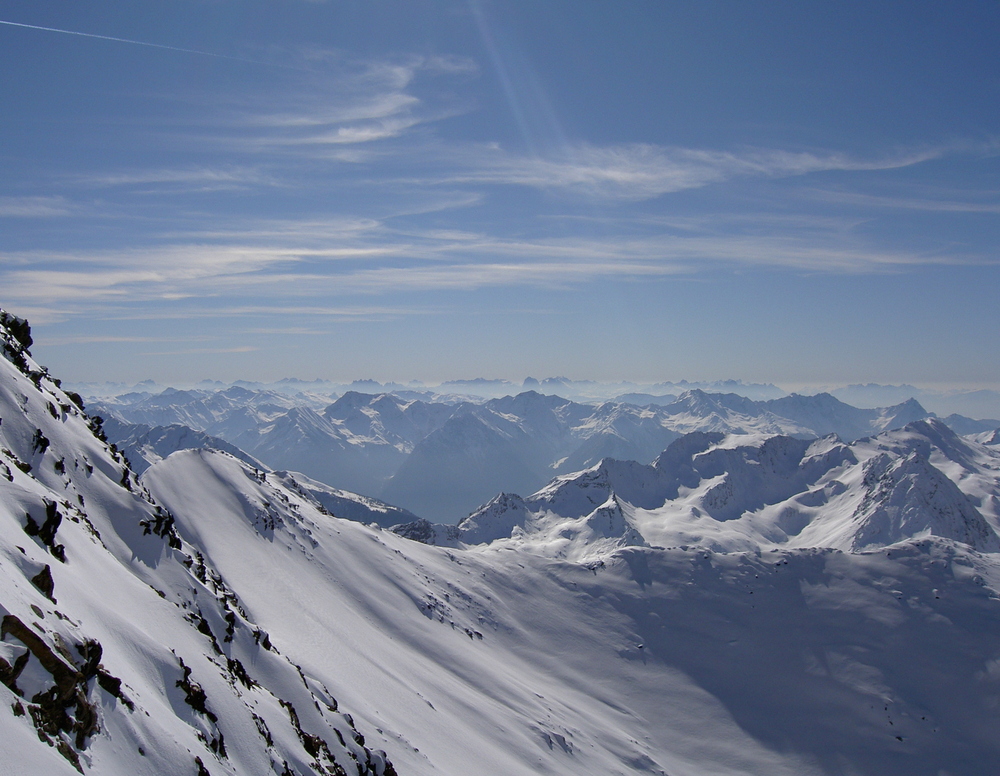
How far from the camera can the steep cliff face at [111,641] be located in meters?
22.4

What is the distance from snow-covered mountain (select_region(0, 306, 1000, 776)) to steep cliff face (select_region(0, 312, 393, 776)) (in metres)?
Answer: 0.16

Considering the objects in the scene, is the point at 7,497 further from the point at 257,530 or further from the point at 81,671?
the point at 257,530

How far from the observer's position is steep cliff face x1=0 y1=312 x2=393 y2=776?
22406 millimetres

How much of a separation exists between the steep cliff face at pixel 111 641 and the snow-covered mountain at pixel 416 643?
0.53ft

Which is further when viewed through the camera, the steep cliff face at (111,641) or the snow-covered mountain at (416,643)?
the snow-covered mountain at (416,643)

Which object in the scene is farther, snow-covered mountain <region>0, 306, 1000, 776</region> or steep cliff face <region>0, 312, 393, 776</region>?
snow-covered mountain <region>0, 306, 1000, 776</region>

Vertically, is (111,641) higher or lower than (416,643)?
higher

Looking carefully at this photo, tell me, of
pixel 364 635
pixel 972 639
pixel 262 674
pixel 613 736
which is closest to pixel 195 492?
pixel 364 635

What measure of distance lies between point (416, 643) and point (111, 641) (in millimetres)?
76138

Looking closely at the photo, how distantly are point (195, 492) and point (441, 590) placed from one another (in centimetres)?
5374

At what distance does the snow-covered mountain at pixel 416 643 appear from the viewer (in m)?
28.5

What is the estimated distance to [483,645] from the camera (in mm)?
119000

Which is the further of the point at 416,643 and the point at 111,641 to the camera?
the point at 416,643

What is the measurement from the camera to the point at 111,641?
3047 cm
